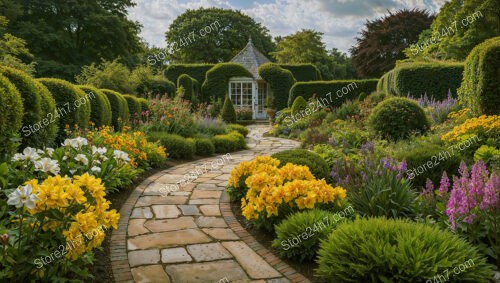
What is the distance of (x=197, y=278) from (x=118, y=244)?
3.22 feet

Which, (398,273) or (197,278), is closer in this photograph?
(398,273)

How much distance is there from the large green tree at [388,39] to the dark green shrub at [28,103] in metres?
25.2

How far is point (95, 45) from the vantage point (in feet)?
80.4

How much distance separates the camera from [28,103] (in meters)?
4.52

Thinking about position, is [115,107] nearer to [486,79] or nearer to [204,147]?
[204,147]

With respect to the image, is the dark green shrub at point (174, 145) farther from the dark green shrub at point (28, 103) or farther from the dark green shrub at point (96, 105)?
the dark green shrub at point (28, 103)

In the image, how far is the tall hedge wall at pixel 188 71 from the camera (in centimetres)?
2041

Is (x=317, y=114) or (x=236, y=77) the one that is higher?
(x=236, y=77)

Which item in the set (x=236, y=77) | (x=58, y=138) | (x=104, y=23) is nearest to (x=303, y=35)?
(x=236, y=77)

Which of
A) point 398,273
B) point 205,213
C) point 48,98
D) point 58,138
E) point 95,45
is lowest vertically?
point 205,213

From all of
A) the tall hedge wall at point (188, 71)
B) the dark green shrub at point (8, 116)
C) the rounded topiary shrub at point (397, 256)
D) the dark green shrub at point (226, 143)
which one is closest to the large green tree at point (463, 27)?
the dark green shrub at point (226, 143)

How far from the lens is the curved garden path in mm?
2584

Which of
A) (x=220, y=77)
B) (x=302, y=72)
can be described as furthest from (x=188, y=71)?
(x=302, y=72)

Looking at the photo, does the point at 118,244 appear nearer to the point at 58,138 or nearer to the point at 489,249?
the point at 489,249
